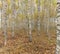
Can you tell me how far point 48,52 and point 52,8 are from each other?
16724mm

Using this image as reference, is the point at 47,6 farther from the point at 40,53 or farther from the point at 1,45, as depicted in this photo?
the point at 40,53

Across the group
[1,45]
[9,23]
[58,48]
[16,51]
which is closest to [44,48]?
[16,51]

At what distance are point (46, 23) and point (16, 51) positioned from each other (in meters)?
14.3

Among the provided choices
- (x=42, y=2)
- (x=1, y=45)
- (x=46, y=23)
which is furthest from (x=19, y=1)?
(x=1, y=45)

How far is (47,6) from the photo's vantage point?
86.9 feet

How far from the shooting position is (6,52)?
1409 centimetres

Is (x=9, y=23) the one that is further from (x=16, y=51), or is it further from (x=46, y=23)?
(x=16, y=51)

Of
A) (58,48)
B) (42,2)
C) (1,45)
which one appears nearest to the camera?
(58,48)

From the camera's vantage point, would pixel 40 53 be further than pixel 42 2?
No

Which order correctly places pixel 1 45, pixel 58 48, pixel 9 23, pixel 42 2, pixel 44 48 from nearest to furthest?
pixel 58 48
pixel 44 48
pixel 1 45
pixel 42 2
pixel 9 23

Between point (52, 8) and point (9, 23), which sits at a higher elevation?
point (52, 8)

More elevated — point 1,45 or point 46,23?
point 46,23

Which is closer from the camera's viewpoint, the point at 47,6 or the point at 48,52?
the point at 48,52

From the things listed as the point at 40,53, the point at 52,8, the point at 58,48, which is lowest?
the point at 40,53
